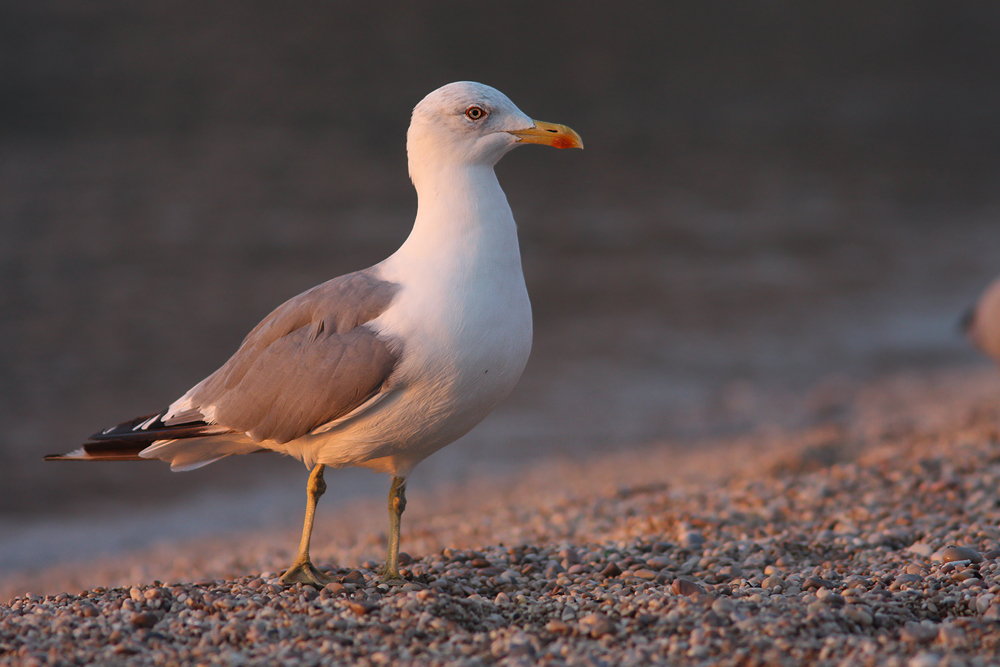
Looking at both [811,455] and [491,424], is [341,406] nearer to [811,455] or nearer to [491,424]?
[811,455]

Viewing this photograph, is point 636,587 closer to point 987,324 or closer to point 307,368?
point 307,368

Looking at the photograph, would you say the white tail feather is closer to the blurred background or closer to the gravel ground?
the gravel ground

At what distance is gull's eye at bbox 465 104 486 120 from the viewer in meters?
3.90

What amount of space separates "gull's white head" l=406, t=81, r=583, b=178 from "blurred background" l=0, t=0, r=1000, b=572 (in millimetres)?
4672

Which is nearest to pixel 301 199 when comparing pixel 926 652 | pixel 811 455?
pixel 811 455

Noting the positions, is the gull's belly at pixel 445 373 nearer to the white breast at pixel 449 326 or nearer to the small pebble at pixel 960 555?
the white breast at pixel 449 326

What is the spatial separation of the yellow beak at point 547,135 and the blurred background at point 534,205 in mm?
4832

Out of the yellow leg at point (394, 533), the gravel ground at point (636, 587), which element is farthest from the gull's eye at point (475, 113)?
the gravel ground at point (636, 587)

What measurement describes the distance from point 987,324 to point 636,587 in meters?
6.96

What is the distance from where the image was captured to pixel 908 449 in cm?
665

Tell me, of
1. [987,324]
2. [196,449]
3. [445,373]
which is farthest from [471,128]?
[987,324]

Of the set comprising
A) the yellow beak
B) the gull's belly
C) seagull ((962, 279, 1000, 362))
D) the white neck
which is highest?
seagull ((962, 279, 1000, 362))

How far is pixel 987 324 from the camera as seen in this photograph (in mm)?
9539

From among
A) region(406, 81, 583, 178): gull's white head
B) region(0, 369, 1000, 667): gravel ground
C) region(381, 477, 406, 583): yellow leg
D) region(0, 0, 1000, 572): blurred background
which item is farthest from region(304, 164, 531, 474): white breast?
region(0, 0, 1000, 572): blurred background
